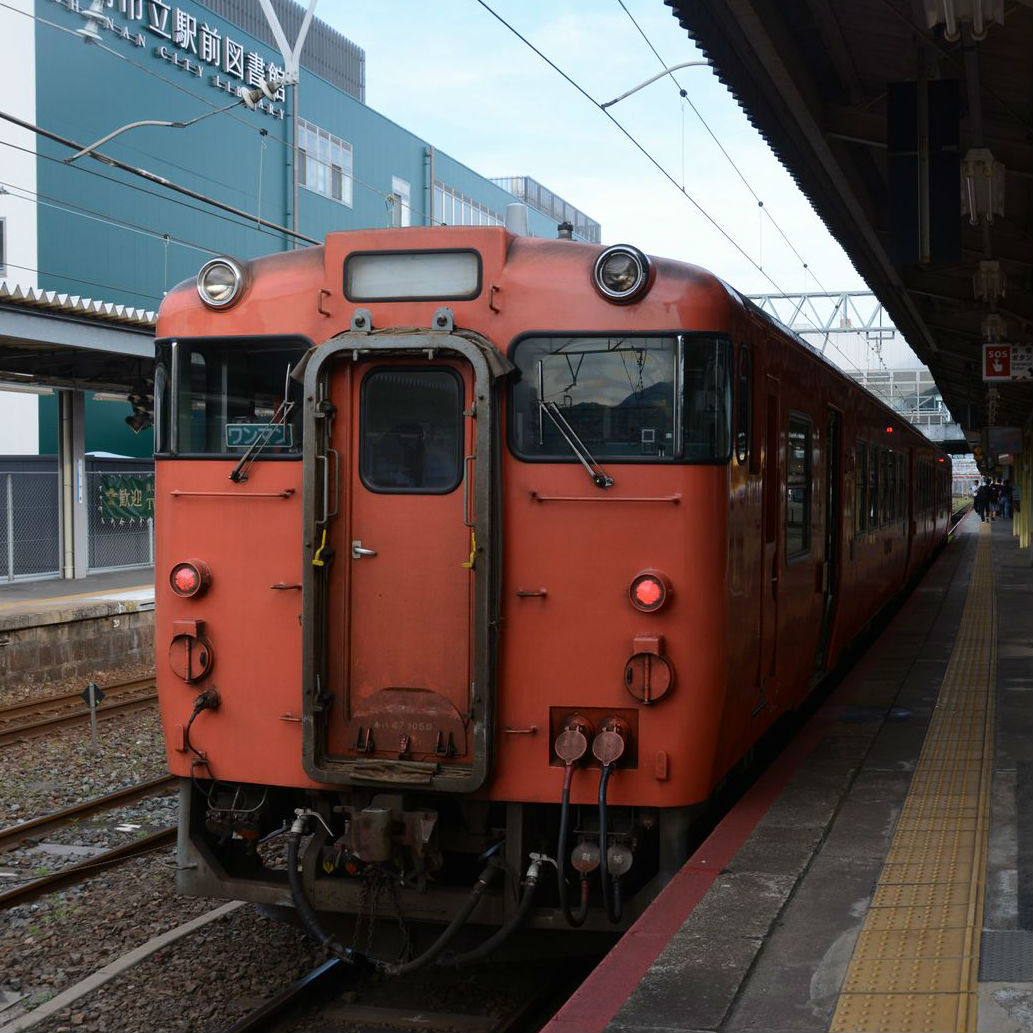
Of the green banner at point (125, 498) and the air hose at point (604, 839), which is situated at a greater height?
the green banner at point (125, 498)

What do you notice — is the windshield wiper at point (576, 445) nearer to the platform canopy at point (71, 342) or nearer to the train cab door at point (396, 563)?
the train cab door at point (396, 563)

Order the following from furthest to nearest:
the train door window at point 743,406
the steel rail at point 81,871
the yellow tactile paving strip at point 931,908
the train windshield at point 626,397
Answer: the steel rail at point 81,871, the train door window at point 743,406, the train windshield at point 626,397, the yellow tactile paving strip at point 931,908

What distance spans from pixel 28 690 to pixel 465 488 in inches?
400

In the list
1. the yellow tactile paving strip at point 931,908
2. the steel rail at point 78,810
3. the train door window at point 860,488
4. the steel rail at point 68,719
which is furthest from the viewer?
the steel rail at point 68,719

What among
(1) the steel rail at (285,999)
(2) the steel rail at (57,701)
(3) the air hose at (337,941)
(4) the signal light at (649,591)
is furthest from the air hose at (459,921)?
(2) the steel rail at (57,701)

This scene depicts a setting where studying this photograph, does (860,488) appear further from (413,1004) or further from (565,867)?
(413,1004)

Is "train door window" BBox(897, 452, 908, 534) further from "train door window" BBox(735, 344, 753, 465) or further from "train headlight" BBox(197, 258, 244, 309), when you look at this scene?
"train headlight" BBox(197, 258, 244, 309)

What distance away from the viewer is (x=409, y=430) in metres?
5.16

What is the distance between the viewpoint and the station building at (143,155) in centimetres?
2495

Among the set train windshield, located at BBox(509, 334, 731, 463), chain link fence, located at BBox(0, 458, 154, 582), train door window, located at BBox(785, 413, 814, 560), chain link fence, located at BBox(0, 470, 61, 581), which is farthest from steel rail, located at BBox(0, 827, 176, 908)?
chain link fence, located at BBox(0, 470, 61, 581)

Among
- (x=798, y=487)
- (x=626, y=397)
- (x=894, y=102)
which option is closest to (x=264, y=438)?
(x=626, y=397)

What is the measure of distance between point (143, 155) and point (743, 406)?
2393 cm

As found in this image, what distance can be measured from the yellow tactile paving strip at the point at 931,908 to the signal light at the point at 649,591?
1.38 m

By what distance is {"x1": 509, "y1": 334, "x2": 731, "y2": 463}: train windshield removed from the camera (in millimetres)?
5031
